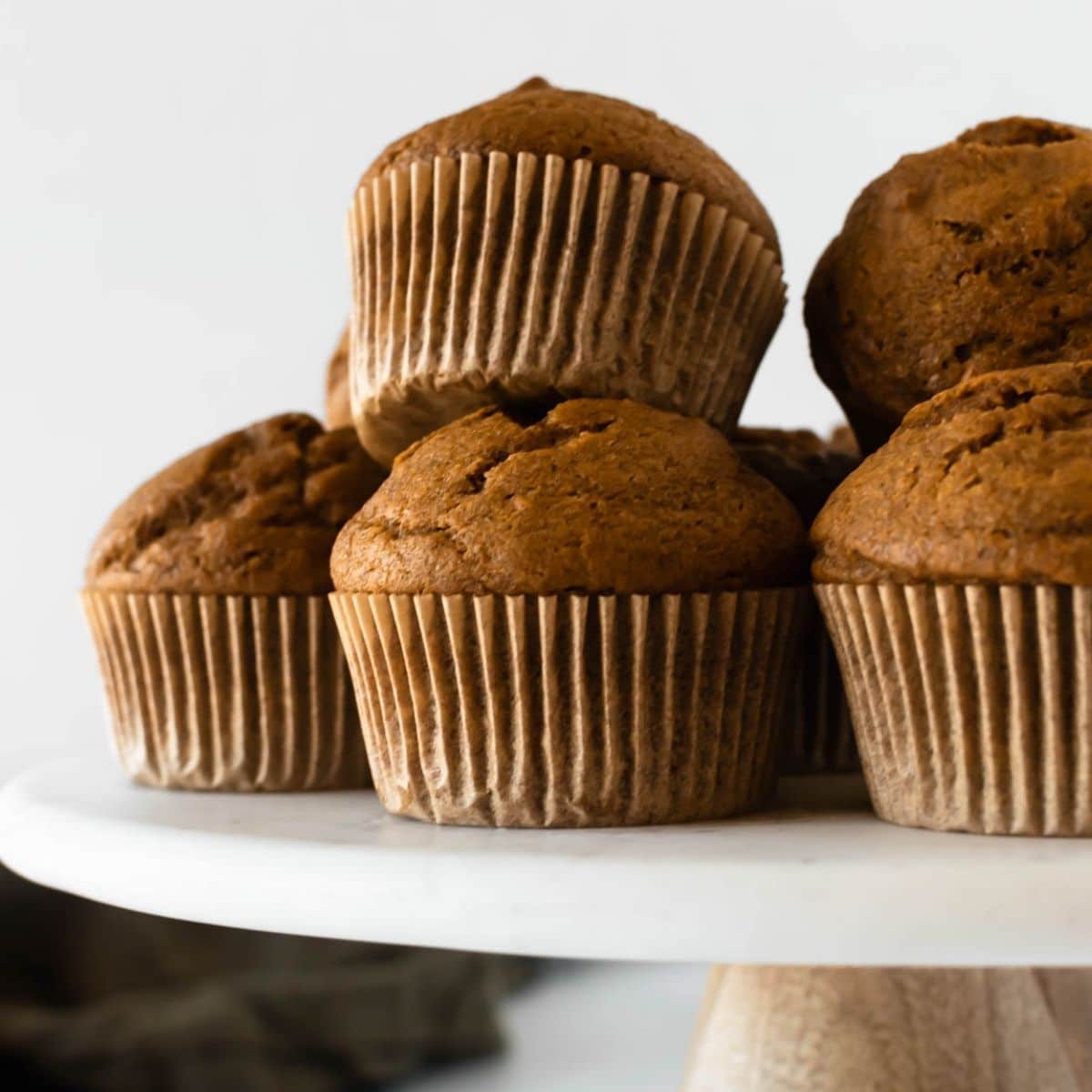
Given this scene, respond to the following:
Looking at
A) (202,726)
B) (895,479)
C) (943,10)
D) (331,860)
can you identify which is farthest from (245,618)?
(943,10)

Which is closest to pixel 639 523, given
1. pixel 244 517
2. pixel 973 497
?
pixel 973 497

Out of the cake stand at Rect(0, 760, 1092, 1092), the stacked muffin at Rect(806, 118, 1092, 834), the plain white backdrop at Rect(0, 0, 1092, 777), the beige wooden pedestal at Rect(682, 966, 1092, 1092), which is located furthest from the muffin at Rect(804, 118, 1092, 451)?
the plain white backdrop at Rect(0, 0, 1092, 777)

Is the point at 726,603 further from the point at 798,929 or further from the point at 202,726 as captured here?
the point at 202,726

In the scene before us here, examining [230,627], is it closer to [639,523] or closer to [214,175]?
[639,523]

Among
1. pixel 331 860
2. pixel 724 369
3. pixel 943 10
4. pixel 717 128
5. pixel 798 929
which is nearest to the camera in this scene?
pixel 798 929

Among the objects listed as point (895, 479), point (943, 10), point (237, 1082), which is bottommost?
point (237, 1082)

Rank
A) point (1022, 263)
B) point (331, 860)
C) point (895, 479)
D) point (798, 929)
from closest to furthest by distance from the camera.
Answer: point (798, 929), point (331, 860), point (895, 479), point (1022, 263)
